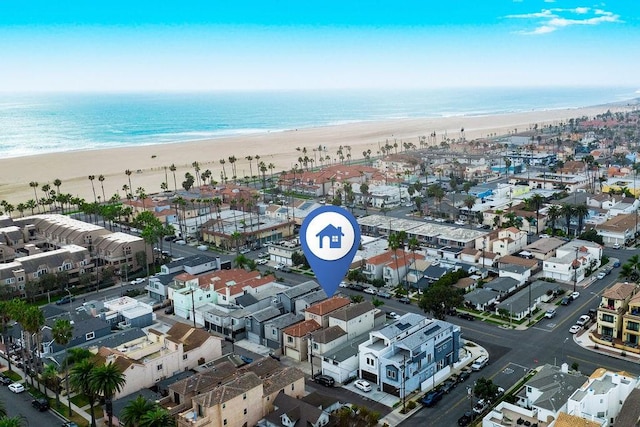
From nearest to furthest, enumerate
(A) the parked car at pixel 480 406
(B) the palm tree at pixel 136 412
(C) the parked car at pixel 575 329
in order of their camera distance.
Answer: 1. (B) the palm tree at pixel 136 412
2. (A) the parked car at pixel 480 406
3. (C) the parked car at pixel 575 329

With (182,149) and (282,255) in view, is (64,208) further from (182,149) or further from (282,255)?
(182,149)

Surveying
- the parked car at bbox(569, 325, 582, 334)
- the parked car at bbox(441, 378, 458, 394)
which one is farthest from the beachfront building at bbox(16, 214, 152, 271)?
the parked car at bbox(569, 325, 582, 334)

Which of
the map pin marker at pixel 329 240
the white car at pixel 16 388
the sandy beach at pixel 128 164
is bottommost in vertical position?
the white car at pixel 16 388

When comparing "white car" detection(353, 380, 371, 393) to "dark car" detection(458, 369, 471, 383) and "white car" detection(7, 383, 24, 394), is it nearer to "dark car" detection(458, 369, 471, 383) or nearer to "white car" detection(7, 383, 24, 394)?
"dark car" detection(458, 369, 471, 383)

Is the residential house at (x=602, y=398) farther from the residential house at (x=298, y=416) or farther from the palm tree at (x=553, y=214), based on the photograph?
the palm tree at (x=553, y=214)

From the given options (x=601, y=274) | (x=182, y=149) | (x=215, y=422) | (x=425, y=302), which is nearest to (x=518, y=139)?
(x=182, y=149)

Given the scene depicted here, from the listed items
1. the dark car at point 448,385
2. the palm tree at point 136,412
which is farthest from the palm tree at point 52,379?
the dark car at point 448,385
